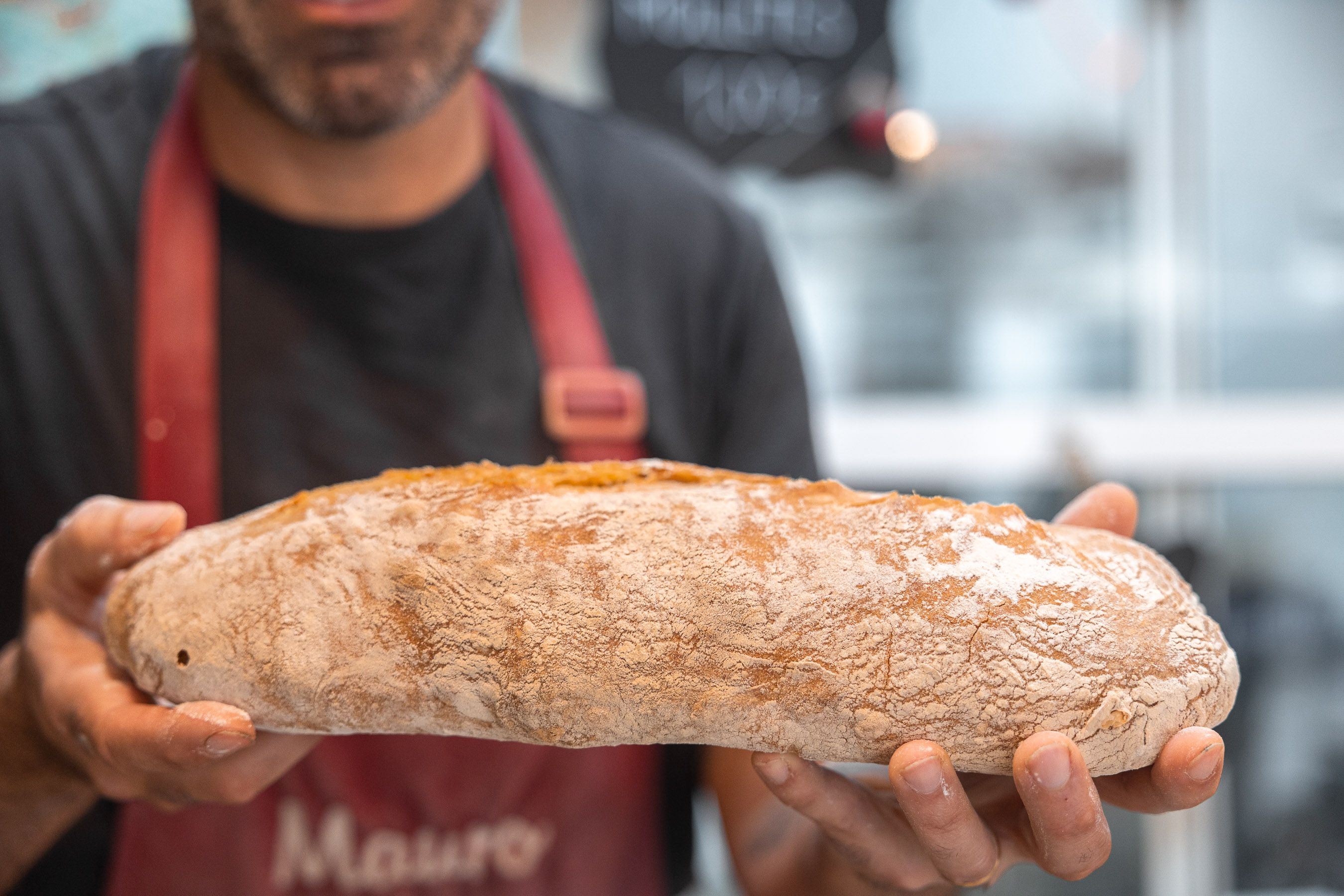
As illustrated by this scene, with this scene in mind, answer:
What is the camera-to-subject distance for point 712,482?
0.84 metres

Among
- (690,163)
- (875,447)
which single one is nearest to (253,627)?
(690,163)

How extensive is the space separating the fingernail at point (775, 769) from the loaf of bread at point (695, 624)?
23 mm

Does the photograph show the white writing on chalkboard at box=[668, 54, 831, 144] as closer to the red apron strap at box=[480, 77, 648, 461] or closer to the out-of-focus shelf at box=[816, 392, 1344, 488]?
the out-of-focus shelf at box=[816, 392, 1344, 488]

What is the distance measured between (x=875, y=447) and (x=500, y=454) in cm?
135

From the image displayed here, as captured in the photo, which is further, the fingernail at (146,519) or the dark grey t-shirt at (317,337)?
the dark grey t-shirt at (317,337)

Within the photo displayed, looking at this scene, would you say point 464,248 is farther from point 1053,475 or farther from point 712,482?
point 1053,475

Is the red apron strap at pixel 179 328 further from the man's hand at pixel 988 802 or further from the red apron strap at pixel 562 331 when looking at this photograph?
the man's hand at pixel 988 802

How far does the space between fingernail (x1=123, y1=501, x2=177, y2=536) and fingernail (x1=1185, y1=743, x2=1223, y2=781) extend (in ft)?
2.92

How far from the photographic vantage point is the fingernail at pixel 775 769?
75cm

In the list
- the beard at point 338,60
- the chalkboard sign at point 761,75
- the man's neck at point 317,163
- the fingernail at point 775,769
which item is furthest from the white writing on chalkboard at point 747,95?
the fingernail at point 775,769

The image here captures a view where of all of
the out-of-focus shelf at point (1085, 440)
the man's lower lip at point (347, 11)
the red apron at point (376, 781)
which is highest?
the man's lower lip at point (347, 11)

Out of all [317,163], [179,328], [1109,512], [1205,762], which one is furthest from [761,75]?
[1205,762]

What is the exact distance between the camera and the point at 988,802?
0.86 m

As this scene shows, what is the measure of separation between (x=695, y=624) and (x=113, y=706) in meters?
0.50
